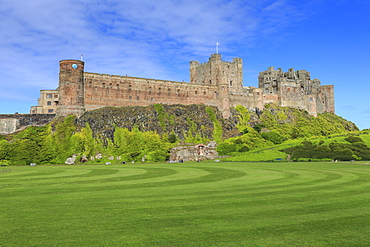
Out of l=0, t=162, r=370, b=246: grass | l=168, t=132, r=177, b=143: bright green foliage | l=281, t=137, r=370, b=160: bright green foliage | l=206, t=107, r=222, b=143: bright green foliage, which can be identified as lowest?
l=0, t=162, r=370, b=246: grass

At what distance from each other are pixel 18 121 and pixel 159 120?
28746mm

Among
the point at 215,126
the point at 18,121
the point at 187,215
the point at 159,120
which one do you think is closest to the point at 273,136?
the point at 215,126

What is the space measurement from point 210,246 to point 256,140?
2820 inches

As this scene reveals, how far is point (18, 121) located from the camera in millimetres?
73188

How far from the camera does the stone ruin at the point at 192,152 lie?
227 ft

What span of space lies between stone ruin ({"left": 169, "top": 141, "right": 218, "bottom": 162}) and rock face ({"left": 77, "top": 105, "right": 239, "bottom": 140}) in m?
6.22

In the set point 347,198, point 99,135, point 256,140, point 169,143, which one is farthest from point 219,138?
point 347,198

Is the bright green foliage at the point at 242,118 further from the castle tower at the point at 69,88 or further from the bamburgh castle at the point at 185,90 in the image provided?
the castle tower at the point at 69,88

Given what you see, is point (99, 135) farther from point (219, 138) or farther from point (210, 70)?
point (210, 70)

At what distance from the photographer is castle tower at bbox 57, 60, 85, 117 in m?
74.1

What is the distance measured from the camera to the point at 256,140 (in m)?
80.9

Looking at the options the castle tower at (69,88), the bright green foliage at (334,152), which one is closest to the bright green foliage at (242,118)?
the bright green foliage at (334,152)

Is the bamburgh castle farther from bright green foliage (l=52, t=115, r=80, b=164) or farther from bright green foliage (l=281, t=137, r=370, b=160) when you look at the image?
bright green foliage (l=281, t=137, r=370, b=160)

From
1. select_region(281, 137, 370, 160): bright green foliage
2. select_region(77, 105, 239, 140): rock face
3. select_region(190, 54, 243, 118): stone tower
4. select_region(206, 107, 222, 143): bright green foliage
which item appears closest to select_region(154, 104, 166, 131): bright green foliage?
select_region(77, 105, 239, 140): rock face
